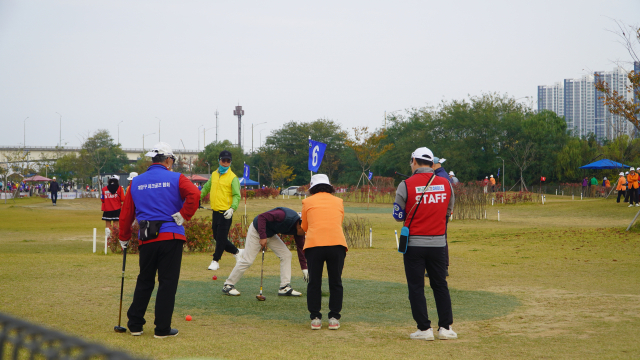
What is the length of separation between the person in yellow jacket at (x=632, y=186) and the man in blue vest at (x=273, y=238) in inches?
986

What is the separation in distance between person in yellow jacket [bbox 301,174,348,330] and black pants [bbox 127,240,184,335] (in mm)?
1534

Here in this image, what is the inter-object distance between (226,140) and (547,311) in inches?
3564

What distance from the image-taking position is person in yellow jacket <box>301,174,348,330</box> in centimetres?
625

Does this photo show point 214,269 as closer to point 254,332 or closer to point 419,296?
point 254,332

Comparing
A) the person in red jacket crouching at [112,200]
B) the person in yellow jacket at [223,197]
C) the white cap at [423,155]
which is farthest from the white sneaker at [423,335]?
the person in red jacket crouching at [112,200]

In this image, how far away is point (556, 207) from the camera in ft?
105

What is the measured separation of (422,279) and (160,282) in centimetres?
281

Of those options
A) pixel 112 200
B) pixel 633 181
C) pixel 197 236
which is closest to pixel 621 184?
pixel 633 181

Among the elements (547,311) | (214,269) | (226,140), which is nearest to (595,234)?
(547,311)

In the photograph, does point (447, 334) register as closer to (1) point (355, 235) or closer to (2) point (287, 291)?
(2) point (287, 291)

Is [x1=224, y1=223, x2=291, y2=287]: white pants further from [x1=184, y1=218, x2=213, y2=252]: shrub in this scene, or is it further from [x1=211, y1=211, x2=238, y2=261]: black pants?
[x1=184, y1=218, x2=213, y2=252]: shrub

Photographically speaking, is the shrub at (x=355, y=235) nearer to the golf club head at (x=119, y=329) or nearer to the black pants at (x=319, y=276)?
the black pants at (x=319, y=276)

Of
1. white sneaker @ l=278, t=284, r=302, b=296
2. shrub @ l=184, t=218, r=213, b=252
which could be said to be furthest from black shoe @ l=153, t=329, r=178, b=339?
shrub @ l=184, t=218, r=213, b=252

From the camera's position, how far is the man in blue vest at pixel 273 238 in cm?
741
